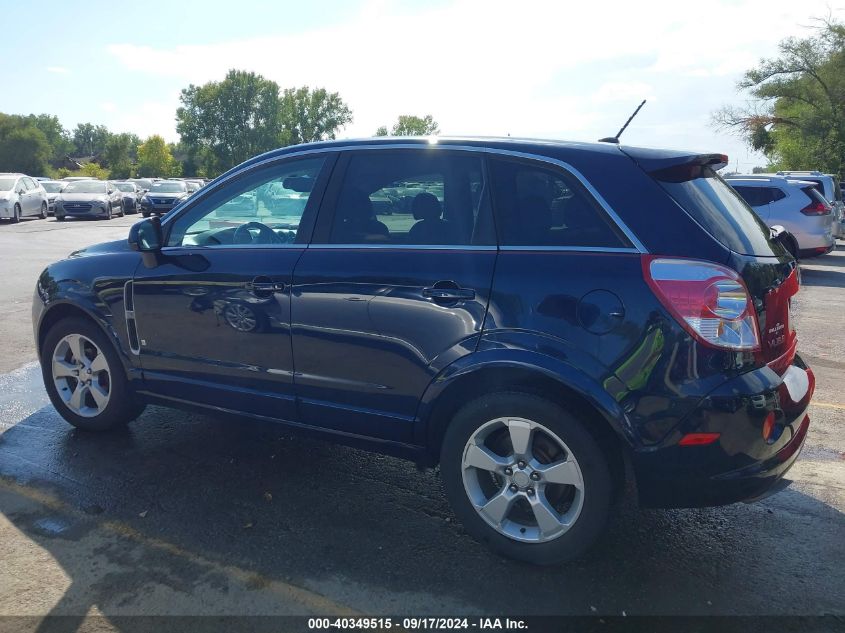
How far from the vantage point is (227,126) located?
343ft

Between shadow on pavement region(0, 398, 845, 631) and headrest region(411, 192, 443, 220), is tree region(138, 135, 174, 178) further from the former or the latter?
headrest region(411, 192, 443, 220)

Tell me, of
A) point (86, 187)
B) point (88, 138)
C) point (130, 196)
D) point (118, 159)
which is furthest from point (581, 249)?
point (88, 138)

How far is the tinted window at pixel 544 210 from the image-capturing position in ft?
10.5

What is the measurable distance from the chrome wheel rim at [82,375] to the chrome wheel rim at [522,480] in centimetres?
260

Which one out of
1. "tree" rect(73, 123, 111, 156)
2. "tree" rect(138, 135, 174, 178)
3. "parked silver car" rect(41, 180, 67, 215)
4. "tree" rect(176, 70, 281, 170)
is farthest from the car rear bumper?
"tree" rect(73, 123, 111, 156)

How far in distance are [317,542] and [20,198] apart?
27252mm

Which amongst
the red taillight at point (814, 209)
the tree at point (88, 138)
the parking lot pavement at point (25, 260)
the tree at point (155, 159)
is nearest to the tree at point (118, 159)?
the tree at point (155, 159)

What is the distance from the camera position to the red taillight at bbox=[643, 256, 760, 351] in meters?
2.93

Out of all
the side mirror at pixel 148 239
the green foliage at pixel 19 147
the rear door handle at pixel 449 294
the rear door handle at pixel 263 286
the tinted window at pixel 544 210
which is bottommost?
the rear door handle at pixel 263 286

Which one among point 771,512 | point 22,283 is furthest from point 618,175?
point 22,283

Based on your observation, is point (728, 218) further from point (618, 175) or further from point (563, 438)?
point (563, 438)

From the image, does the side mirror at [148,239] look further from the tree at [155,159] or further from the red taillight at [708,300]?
the tree at [155,159]

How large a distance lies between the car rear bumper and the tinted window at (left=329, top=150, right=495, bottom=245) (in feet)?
3.84

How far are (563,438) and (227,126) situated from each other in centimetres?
10852
